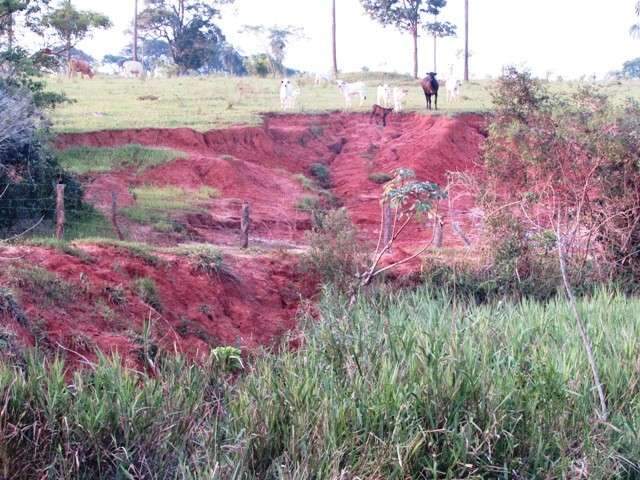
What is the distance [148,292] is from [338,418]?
22.0ft

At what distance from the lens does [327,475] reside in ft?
20.2

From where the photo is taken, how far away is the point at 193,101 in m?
29.5

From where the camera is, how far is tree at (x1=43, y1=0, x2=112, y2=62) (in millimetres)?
22197

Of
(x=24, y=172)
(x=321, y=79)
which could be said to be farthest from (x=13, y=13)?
(x=321, y=79)

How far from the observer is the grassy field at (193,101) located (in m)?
24.2

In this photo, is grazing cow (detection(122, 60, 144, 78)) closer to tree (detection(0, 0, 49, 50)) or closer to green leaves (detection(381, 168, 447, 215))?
tree (detection(0, 0, 49, 50))

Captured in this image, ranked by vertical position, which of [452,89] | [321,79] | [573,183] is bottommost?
[573,183]

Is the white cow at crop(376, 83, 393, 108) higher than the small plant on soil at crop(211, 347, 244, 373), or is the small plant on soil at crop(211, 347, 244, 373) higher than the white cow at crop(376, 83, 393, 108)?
the white cow at crop(376, 83, 393, 108)

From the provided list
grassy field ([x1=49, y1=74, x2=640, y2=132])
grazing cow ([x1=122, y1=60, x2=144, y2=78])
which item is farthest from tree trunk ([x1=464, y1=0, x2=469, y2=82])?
grazing cow ([x1=122, y1=60, x2=144, y2=78])

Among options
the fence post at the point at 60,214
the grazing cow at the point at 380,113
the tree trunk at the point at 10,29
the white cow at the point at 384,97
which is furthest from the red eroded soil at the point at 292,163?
the fence post at the point at 60,214

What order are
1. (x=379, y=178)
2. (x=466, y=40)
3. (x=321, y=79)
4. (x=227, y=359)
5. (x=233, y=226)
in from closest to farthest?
(x=227, y=359)
(x=233, y=226)
(x=379, y=178)
(x=321, y=79)
(x=466, y=40)

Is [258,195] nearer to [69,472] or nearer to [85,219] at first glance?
[85,219]

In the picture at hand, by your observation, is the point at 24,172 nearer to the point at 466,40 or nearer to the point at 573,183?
the point at 573,183

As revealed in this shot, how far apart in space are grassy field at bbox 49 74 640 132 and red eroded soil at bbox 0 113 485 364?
2.91 ft
